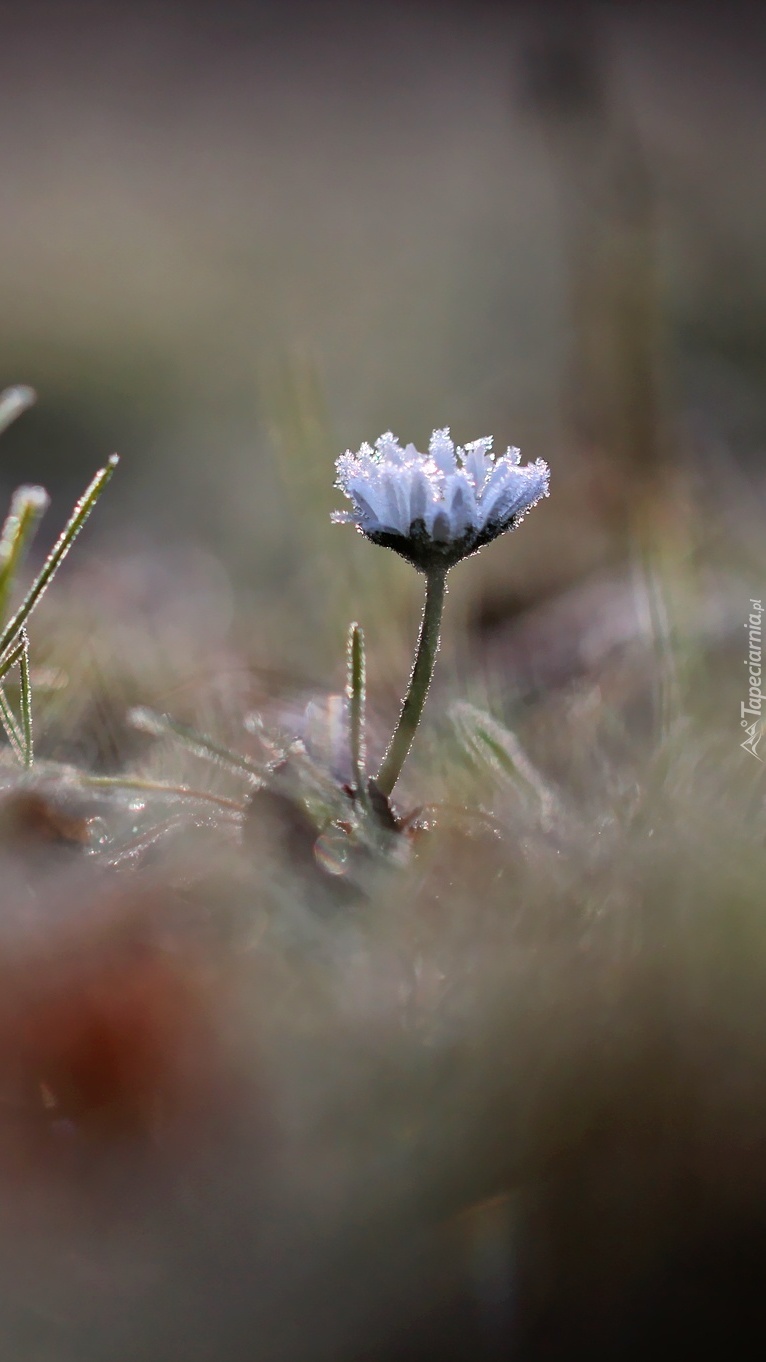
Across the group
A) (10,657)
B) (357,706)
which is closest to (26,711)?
(10,657)

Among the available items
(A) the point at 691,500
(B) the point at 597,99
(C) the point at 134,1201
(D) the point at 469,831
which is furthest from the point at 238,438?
(C) the point at 134,1201

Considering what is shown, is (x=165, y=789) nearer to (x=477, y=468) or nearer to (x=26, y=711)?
(x=26, y=711)

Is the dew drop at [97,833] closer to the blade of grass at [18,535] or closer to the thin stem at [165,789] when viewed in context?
the thin stem at [165,789]

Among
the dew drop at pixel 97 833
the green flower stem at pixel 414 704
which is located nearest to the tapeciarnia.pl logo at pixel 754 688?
the green flower stem at pixel 414 704

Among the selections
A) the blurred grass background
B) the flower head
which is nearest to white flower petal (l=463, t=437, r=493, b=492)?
the flower head

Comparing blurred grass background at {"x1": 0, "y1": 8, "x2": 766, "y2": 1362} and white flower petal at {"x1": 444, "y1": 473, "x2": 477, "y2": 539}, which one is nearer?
blurred grass background at {"x1": 0, "y1": 8, "x2": 766, "y2": 1362}

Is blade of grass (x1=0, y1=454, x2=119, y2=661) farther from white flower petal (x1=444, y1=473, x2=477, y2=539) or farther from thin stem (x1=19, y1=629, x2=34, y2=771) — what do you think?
white flower petal (x1=444, y1=473, x2=477, y2=539)
